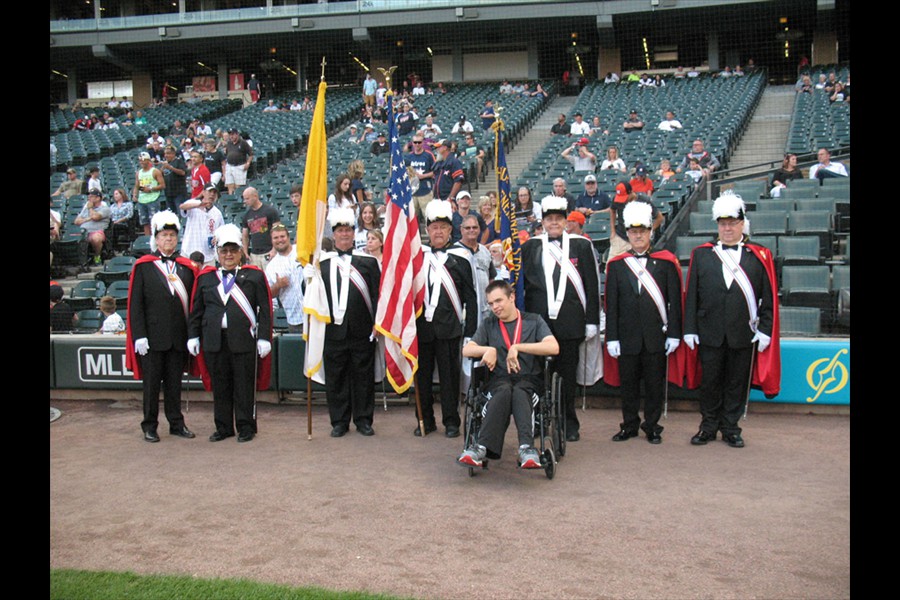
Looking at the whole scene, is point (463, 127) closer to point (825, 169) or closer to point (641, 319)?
point (825, 169)

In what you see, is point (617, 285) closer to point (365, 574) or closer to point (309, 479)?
point (309, 479)

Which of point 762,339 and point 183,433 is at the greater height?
point 762,339

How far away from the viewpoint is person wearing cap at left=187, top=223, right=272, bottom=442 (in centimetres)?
755

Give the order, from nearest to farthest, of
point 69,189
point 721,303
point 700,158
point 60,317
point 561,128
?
point 721,303 < point 60,317 < point 700,158 < point 69,189 < point 561,128

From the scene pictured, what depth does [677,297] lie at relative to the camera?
23.4 feet

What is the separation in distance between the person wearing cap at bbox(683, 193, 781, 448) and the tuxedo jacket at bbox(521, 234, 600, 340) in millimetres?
766

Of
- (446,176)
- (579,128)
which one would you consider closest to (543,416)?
(446,176)

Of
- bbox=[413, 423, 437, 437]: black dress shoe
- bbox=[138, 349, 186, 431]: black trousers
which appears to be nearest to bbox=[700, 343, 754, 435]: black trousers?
bbox=[413, 423, 437, 437]: black dress shoe

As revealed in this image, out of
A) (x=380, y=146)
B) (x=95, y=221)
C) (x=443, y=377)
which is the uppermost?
(x=380, y=146)

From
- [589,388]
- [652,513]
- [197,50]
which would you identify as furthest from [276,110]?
[652,513]

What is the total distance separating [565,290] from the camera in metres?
7.21

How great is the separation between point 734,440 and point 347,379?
325cm

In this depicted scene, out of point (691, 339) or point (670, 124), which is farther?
point (670, 124)

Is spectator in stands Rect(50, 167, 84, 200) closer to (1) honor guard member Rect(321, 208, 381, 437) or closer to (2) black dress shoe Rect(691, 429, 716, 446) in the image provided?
(1) honor guard member Rect(321, 208, 381, 437)
